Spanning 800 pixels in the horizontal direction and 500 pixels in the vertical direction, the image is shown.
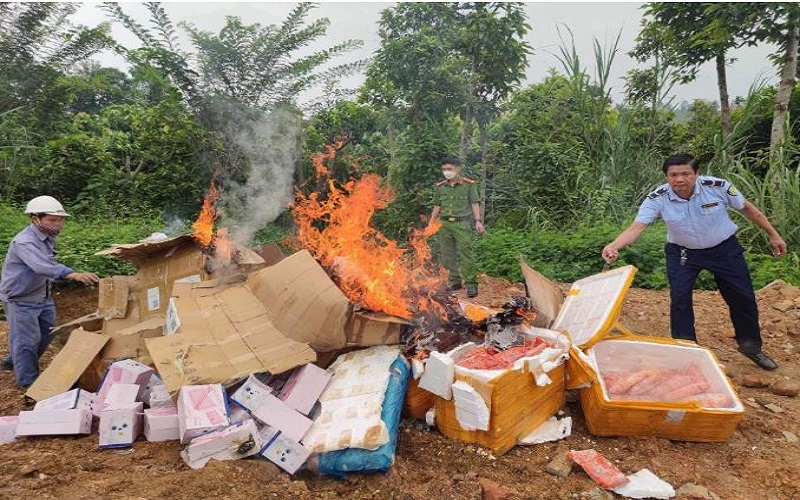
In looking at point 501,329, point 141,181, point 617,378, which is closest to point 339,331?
point 501,329

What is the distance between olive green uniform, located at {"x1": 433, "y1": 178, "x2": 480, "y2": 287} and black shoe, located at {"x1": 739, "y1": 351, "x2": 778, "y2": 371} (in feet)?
10.1

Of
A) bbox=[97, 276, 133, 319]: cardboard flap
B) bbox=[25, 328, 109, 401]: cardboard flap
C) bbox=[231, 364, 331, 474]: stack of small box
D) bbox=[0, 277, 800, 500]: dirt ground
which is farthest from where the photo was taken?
bbox=[97, 276, 133, 319]: cardboard flap

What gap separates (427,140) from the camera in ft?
29.1

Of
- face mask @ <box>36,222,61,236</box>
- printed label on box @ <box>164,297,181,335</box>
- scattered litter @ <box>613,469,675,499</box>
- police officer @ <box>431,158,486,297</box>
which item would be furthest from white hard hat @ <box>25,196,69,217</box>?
scattered litter @ <box>613,469,675,499</box>

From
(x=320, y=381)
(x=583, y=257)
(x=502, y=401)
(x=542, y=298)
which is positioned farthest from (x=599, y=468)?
(x=583, y=257)

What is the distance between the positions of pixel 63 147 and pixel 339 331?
885 cm

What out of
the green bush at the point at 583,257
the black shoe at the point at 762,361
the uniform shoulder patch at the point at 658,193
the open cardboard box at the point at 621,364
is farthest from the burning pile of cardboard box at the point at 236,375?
the green bush at the point at 583,257

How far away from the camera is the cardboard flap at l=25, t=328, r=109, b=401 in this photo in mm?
3650

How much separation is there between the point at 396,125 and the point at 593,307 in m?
6.65

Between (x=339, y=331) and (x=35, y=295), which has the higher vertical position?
(x=35, y=295)

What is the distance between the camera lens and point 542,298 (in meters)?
3.99

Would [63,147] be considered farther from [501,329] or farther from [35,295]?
[501,329]

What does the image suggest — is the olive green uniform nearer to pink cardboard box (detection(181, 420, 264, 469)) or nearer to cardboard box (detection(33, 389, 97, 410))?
pink cardboard box (detection(181, 420, 264, 469))

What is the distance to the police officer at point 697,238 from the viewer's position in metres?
3.82
